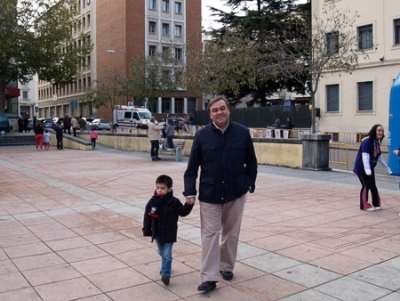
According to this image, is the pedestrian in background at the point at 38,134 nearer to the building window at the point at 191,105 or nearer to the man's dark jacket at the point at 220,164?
the man's dark jacket at the point at 220,164

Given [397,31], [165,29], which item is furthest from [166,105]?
[397,31]

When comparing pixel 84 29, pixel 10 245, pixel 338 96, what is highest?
pixel 84 29

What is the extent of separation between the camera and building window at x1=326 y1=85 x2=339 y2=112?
3212 cm

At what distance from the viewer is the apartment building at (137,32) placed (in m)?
61.0

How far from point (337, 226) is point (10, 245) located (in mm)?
4733

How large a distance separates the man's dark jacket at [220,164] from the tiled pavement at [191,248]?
3.19ft

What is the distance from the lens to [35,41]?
37.1 metres

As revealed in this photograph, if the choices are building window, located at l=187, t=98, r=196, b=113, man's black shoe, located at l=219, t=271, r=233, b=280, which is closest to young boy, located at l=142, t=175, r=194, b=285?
man's black shoe, located at l=219, t=271, r=233, b=280

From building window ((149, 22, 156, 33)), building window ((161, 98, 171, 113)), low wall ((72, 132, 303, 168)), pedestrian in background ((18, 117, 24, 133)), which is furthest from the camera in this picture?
building window ((161, 98, 171, 113))

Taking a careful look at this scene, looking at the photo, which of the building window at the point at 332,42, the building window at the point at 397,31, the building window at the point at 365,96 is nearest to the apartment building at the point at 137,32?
the building window at the point at 365,96

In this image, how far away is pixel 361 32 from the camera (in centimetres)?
3022

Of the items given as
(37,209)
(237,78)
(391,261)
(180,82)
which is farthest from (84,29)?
(391,261)

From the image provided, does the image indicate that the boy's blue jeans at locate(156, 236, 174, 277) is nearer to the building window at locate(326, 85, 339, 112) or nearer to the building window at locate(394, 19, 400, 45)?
the building window at locate(394, 19, 400, 45)

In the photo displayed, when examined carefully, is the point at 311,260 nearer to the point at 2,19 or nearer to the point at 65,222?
the point at 65,222
